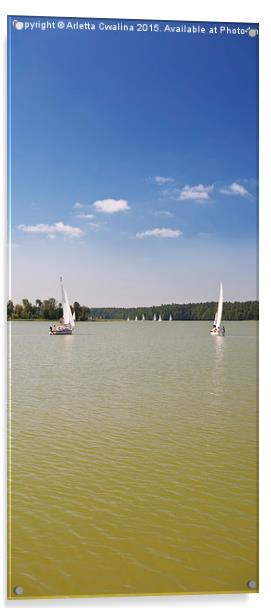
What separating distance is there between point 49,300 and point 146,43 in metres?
1.37

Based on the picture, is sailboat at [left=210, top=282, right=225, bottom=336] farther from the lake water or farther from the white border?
the white border

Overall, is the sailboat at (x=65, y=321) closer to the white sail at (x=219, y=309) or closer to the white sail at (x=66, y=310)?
the white sail at (x=66, y=310)

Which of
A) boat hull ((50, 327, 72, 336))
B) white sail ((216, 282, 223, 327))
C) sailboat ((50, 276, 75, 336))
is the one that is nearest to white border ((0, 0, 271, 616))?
white sail ((216, 282, 223, 327))

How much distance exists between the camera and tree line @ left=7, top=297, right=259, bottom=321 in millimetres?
2432

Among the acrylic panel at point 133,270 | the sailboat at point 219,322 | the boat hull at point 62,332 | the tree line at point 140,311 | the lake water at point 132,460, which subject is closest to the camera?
the lake water at point 132,460

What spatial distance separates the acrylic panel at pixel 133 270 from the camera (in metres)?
2.27

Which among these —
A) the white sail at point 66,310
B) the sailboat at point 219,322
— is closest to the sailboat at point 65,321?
the white sail at point 66,310

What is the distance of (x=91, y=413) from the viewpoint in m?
2.51

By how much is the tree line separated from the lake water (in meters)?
0.06

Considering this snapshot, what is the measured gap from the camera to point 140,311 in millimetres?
2658

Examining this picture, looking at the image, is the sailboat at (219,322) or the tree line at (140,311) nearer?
the tree line at (140,311)
